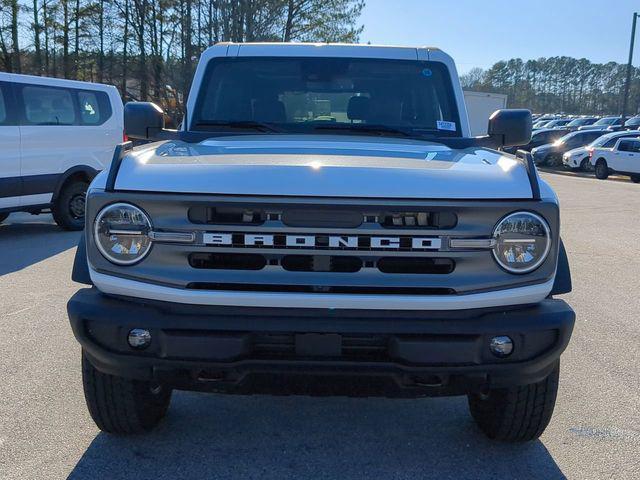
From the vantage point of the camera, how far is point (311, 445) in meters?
3.47

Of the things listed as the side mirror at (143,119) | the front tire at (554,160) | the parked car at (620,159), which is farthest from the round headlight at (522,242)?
the front tire at (554,160)

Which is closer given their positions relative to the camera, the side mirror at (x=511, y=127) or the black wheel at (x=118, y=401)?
the black wheel at (x=118, y=401)

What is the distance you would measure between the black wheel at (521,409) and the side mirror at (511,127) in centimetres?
145

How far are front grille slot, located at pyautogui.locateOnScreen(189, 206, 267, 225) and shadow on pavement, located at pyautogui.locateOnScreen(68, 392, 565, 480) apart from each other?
3.92ft

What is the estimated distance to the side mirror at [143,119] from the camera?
163 inches

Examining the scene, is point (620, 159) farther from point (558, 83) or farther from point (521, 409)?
point (558, 83)

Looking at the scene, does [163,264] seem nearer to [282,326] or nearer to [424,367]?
[282,326]

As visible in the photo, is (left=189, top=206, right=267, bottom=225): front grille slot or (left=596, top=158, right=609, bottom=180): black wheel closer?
(left=189, top=206, right=267, bottom=225): front grille slot

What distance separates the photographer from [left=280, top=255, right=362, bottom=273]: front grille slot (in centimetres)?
278

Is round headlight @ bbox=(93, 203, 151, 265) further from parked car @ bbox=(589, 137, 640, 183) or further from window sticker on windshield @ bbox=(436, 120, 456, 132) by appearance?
parked car @ bbox=(589, 137, 640, 183)

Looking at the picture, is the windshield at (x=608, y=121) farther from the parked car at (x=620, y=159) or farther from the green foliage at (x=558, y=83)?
the green foliage at (x=558, y=83)

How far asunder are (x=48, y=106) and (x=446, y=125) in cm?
716

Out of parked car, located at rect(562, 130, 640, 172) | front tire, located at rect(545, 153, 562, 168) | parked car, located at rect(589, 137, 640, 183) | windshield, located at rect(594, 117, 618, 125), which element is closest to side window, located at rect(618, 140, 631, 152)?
parked car, located at rect(589, 137, 640, 183)

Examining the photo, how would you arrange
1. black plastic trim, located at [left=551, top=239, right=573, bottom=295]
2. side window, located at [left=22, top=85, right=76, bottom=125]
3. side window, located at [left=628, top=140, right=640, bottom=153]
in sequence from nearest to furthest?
black plastic trim, located at [left=551, top=239, right=573, bottom=295] < side window, located at [left=22, top=85, right=76, bottom=125] < side window, located at [left=628, top=140, right=640, bottom=153]
